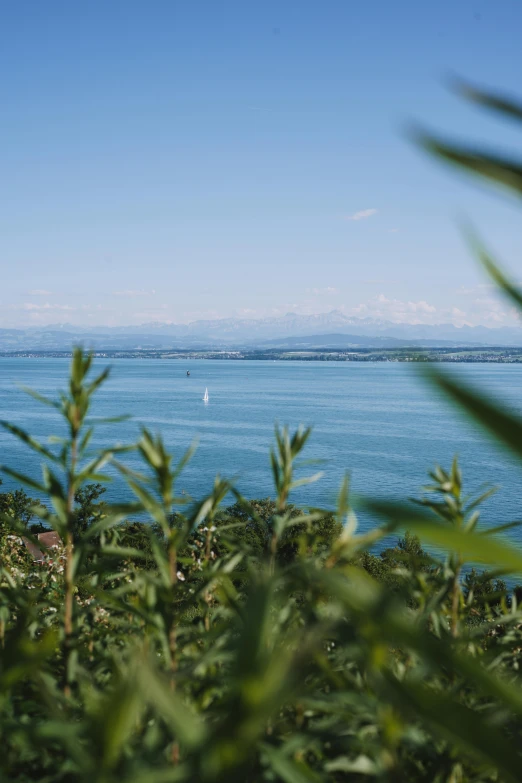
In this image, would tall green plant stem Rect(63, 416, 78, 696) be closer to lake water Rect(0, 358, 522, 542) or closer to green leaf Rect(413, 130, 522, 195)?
green leaf Rect(413, 130, 522, 195)

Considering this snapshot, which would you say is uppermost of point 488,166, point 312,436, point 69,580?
point 488,166

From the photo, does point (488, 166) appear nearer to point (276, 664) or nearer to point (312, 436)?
point (276, 664)

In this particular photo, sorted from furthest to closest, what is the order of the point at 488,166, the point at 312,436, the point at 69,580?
the point at 312,436 → the point at 69,580 → the point at 488,166

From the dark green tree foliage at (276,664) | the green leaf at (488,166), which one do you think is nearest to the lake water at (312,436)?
the dark green tree foliage at (276,664)

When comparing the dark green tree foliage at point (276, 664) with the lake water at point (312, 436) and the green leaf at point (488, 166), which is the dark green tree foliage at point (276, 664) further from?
the lake water at point (312, 436)

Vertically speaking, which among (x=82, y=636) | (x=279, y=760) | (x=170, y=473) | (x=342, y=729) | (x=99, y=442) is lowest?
(x=99, y=442)

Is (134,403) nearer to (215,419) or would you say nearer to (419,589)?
(215,419)

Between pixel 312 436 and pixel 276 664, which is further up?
pixel 276 664

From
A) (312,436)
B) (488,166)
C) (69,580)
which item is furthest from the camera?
(312,436)

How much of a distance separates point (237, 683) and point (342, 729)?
2.77 feet

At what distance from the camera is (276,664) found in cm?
58

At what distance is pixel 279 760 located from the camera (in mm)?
879

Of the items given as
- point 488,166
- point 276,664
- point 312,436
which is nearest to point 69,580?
point 276,664

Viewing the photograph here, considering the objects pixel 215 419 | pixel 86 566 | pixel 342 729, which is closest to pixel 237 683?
pixel 342 729
